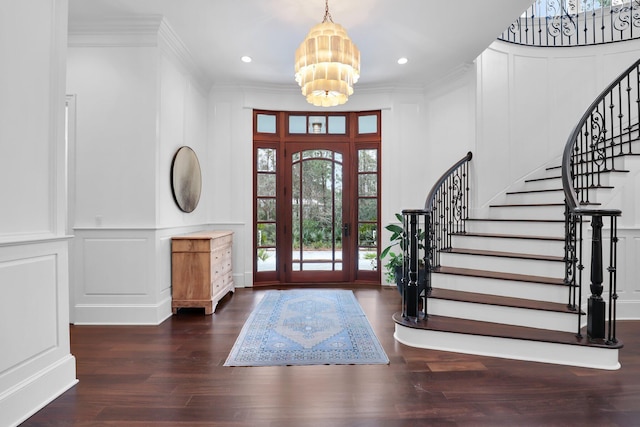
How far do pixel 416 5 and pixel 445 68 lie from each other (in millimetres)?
1746

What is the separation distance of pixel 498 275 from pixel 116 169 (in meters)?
4.04

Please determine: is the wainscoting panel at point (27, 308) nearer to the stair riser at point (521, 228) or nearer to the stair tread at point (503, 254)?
the stair tread at point (503, 254)

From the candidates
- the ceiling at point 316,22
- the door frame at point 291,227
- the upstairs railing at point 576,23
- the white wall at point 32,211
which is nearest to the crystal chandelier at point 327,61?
the ceiling at point 316,22

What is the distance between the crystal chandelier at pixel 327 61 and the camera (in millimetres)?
3119

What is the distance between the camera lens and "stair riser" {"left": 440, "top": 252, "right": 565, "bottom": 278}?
3369mm

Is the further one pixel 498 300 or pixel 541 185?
pixel 541 185

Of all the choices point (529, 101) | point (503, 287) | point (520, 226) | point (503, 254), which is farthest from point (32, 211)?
point (529, 101)

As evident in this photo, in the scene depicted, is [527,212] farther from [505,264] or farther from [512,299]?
[512,299]

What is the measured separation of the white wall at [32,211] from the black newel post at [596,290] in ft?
12.4

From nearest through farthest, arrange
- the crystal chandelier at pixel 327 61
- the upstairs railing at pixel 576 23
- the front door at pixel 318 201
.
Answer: the crystal chandelier at pixel 327 61 → the upstairs railing at pixel 576 23 → the front door at pixel 318 201

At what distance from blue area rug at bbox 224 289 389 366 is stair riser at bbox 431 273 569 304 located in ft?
3.03

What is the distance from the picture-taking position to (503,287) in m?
3.37

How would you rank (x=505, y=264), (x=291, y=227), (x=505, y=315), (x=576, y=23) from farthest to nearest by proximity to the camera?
(x=291, y=227) → (x=576, y=23) → (x=505, y=264) → (x=505, y=315)

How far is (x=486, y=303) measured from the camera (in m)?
3.16
